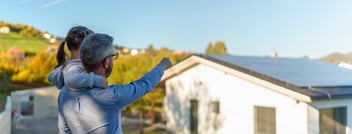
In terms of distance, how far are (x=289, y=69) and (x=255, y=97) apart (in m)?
0.71

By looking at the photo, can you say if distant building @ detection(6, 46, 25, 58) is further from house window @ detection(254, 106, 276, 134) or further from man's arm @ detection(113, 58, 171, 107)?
man's arm @ detection(113, 58, 171, 107)

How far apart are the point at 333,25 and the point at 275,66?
3.33 m

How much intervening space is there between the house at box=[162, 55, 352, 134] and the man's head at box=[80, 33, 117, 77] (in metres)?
2.69

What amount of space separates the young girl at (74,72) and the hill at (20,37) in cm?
631

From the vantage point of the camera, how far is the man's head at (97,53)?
80 cm

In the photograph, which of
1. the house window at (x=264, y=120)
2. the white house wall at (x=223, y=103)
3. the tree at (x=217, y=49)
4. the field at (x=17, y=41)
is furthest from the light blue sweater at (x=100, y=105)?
the field at (x=17, y=41)

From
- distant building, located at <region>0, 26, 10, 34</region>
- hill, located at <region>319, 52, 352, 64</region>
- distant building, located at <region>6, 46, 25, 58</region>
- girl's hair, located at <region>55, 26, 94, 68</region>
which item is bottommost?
girl's hair, located at <region>55, 26, 94, 68</region>

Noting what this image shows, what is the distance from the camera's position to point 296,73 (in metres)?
4.89

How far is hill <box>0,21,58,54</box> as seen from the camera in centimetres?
716

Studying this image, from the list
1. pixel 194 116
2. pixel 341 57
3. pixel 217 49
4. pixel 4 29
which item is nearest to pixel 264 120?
pixel 194 116

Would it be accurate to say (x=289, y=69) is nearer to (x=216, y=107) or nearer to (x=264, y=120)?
(x=264, y=120)

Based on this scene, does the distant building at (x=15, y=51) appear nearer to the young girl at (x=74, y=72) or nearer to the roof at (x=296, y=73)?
the roof at (x=296, y=73)

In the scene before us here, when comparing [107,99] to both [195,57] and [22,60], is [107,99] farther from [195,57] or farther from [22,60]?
[22,60]

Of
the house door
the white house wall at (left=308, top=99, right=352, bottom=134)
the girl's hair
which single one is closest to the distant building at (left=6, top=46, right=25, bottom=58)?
the house door
